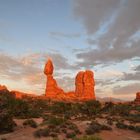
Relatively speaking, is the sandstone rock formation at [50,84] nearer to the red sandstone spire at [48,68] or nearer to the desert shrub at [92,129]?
the red sandstone spire at [48,68]

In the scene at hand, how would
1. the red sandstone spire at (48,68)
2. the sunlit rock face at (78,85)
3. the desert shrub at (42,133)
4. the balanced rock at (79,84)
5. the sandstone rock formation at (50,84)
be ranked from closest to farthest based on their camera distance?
the desert shrub at (42,133) → the sandstone rock formation at (50,84) → the sunlit rock face at (78,85) → the red sandstone spire at (48,68) → the balanced rock at (79,84)

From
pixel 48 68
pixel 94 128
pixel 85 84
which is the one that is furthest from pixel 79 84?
pixel 94 128

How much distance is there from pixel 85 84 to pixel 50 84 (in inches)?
569

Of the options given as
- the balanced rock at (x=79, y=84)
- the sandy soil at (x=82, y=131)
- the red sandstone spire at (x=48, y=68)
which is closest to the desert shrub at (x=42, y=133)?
the sandy soil at (x=82, y=131)

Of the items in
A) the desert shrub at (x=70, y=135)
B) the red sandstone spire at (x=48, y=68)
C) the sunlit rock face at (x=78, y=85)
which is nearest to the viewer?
the desert shrub at (x=70, y=135)

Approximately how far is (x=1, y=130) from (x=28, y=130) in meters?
2.34

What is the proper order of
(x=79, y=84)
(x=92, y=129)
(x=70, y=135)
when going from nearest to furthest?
(x=70, y=135) → (x=92, y=129) → (x=79, y=84)

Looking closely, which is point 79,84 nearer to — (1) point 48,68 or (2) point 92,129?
(1) point 48,68

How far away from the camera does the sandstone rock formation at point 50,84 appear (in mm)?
113750

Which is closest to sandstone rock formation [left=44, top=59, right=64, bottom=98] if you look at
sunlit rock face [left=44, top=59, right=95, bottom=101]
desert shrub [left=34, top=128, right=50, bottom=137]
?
sunlit rock face [left=44, top=59, right=95, bottom=101]

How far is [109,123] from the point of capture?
96.6ft

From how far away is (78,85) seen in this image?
404 feet

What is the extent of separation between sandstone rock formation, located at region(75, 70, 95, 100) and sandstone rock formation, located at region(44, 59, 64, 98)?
29.2 ft

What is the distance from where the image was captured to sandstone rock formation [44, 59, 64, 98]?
11375 centimetres
